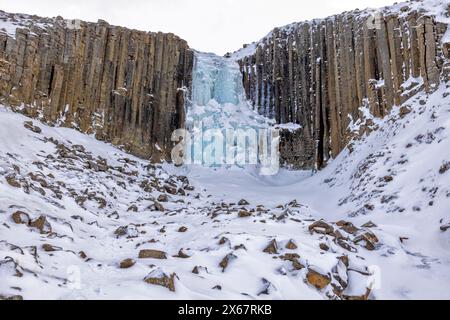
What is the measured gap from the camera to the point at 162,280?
5.78 metres

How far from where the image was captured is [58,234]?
328 inches

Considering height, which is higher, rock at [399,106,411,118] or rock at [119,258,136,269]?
rock at [399,106,411,118]

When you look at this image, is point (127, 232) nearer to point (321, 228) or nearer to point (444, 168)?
point (321, 228)

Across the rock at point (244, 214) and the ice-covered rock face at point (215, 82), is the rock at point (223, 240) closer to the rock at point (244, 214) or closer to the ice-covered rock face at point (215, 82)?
the rock at point (244, 214)

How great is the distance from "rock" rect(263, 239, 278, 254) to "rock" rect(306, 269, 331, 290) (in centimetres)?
113

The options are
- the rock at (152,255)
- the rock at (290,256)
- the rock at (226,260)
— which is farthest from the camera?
the rock at (152,255)

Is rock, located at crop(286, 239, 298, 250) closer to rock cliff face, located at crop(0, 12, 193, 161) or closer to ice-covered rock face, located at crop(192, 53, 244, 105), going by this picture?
rock cliff face, located at crop(0, 12, 193, 161)

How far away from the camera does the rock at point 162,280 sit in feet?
18.8

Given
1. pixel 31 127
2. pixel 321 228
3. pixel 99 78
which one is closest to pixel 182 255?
pixel 321 228

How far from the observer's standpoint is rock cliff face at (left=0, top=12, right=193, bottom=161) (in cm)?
2105

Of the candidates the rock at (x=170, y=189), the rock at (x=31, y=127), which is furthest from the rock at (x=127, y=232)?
the rock at (x=31, y=127)

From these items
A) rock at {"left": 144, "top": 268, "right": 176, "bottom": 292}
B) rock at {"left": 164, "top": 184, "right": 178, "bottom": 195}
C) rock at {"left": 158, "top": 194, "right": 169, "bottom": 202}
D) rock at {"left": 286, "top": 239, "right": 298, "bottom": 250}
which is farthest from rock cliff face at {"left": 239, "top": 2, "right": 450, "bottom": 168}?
rock at {"left": 144, "top": 268, "right": 176, "bottom": 292}

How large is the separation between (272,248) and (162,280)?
2.75 m

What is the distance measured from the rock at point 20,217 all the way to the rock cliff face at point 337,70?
54.1ft
